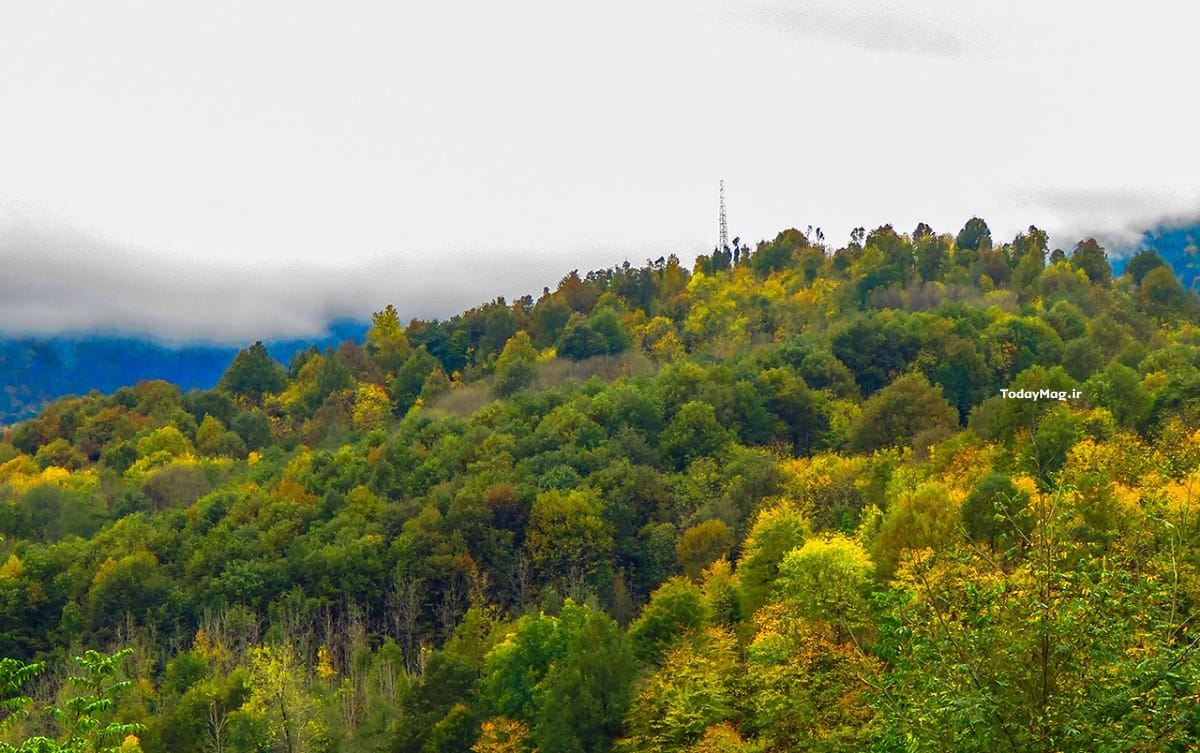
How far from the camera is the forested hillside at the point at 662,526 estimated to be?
582 inches

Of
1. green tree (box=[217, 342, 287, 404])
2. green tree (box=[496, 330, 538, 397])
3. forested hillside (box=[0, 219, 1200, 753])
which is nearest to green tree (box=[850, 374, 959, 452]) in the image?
forested hillside (box=[0, 219, 1200, 753])

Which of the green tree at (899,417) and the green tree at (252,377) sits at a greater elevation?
the green tree at (252,377)

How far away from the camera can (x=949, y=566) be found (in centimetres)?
2438

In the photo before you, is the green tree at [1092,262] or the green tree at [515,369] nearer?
the green tree at [515,369]

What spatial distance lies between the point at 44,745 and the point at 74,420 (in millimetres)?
98756

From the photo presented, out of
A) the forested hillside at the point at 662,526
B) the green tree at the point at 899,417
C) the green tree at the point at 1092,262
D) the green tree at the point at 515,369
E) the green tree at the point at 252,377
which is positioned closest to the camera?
the forested hillside at the point at 662,526

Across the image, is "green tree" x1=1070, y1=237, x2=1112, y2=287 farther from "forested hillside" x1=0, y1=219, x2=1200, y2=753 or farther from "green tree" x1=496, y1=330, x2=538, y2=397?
"green tree" x1=496, y1=330, x2=538, y2=397

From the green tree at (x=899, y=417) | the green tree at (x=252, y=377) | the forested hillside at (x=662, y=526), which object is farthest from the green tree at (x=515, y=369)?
the green tree at (x=899, y=417)

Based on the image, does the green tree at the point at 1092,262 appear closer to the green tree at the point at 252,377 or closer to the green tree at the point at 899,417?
the green tree at the point at 899,417

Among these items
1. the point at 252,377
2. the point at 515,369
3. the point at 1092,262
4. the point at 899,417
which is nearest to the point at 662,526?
the point at 899,417

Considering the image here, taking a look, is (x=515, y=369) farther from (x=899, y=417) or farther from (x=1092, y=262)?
(x=1092, y=262)

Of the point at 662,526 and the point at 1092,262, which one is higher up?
the point at 1092,262

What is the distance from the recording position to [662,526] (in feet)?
211

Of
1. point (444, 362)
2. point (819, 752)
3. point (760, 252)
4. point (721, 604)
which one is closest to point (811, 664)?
Result: point (819, 752)
